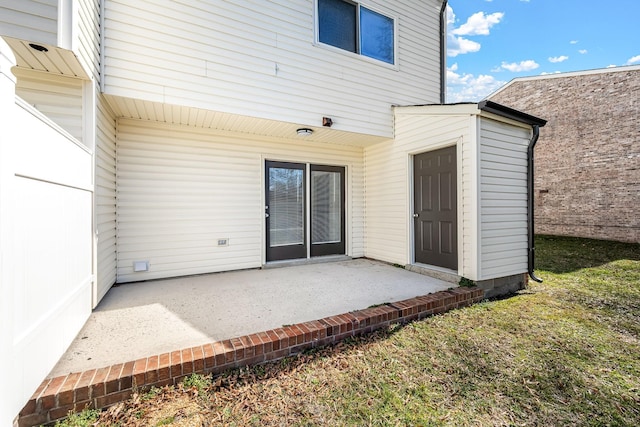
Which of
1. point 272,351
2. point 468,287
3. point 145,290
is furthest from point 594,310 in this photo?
point 145,290

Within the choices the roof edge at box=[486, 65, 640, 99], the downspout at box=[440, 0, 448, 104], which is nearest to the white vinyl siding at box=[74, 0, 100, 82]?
the downspout at box=[440, 0, 448, 104]

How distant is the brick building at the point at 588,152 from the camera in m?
8.12

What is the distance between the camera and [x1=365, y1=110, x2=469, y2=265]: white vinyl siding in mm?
4246

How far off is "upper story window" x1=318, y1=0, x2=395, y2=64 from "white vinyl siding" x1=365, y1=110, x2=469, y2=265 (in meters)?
1.41

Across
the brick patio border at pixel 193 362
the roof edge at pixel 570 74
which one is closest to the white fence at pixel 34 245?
the brick patio border at pixel 193 362

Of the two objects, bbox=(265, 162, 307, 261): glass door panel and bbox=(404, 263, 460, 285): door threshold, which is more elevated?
bbox=(265, 162, 307, 261): glass door panel

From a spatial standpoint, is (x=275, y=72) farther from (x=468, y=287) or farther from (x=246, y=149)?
(x=468, y=287)

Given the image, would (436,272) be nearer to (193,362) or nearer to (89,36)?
(193,362)

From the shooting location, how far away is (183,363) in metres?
1.92

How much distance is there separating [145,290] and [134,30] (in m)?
3.33

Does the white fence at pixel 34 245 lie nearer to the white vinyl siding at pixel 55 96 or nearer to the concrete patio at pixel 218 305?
the concrete patio at pixel 218 305

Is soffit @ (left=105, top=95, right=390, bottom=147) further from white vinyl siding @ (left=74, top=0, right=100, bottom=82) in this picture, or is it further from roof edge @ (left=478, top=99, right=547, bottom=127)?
roof edge @ (left=478, top=99, right=547, bottom=127)

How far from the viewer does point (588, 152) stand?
29.5 ft

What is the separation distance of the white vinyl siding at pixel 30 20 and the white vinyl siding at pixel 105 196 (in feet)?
3.08
